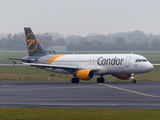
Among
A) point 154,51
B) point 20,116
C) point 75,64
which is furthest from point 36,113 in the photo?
point 154,51

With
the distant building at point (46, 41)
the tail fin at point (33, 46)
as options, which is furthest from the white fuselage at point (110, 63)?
the distant building at point (46, 41)

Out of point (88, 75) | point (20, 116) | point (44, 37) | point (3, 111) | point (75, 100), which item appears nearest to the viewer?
point (20, 116)

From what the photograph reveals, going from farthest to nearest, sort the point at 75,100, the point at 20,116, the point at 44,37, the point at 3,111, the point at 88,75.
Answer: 1. the point at 44,37
2. the point at 88,75
3. the point at 75,100
4. the point at 3,111
5. the point at 20,116

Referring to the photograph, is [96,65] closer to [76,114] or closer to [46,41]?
[76,114]

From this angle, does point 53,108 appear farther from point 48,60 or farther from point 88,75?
point 48,60

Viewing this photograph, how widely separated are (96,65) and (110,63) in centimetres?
209

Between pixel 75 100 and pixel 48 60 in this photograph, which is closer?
pixel 75 100

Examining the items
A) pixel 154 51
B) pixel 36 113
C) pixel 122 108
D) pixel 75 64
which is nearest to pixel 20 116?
pixel 36 113

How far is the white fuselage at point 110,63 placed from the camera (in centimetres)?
4750

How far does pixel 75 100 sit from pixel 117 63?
20998 millimetres

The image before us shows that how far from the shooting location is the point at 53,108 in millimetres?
23391

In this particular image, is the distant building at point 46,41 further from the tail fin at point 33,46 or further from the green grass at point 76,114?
the green grass at point 76,114

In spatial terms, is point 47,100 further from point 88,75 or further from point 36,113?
point 88,75

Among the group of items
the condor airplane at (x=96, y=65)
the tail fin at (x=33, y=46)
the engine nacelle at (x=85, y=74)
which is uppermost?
the tail fin at (x=33, y=46)
